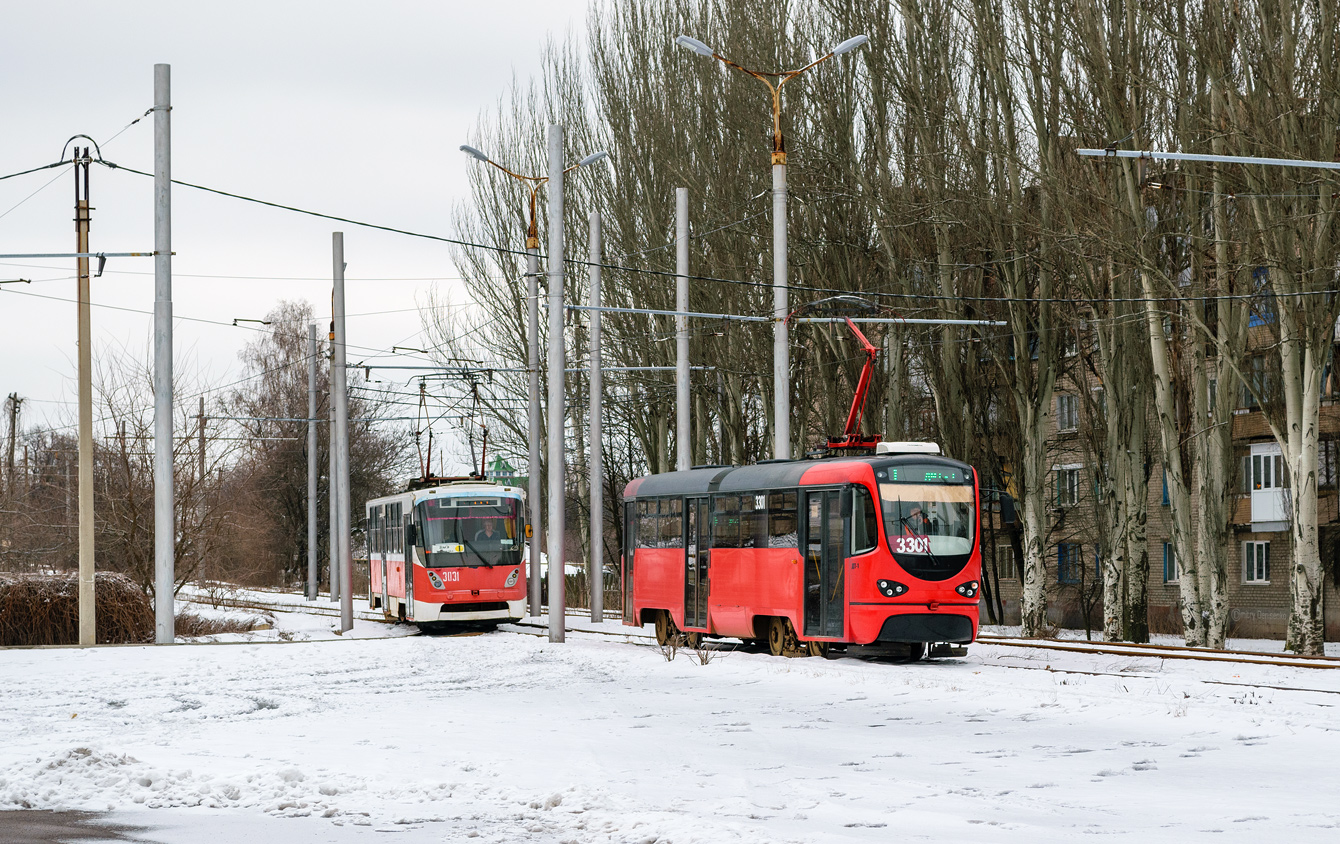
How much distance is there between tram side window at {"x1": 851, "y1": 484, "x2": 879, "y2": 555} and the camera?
2038cm

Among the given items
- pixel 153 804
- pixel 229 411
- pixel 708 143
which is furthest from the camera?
pixel 229 411

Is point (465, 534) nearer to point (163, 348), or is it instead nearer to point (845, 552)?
point (163, 348)

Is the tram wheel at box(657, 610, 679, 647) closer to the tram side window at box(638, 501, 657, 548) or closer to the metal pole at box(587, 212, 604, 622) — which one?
the tram side window at box(638, 501, 657, 548)

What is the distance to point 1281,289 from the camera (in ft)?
83.8

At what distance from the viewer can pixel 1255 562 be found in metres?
49.1

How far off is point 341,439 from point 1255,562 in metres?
30.2

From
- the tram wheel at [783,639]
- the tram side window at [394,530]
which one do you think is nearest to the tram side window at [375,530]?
the tram side window at [394,530]

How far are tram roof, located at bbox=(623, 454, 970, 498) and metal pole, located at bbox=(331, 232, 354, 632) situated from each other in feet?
22.4

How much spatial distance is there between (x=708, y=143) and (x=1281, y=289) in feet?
58.0

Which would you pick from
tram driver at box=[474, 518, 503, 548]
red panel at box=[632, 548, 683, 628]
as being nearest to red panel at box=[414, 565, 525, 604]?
tram driver at box=[474, 518, 503, 548]

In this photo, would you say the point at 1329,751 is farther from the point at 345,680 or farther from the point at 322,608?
the point at 322,608

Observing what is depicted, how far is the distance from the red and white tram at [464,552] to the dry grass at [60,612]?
545 cm

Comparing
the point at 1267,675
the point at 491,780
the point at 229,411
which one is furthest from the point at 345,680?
the point at 229,411

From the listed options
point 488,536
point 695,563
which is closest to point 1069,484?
point 488,536
